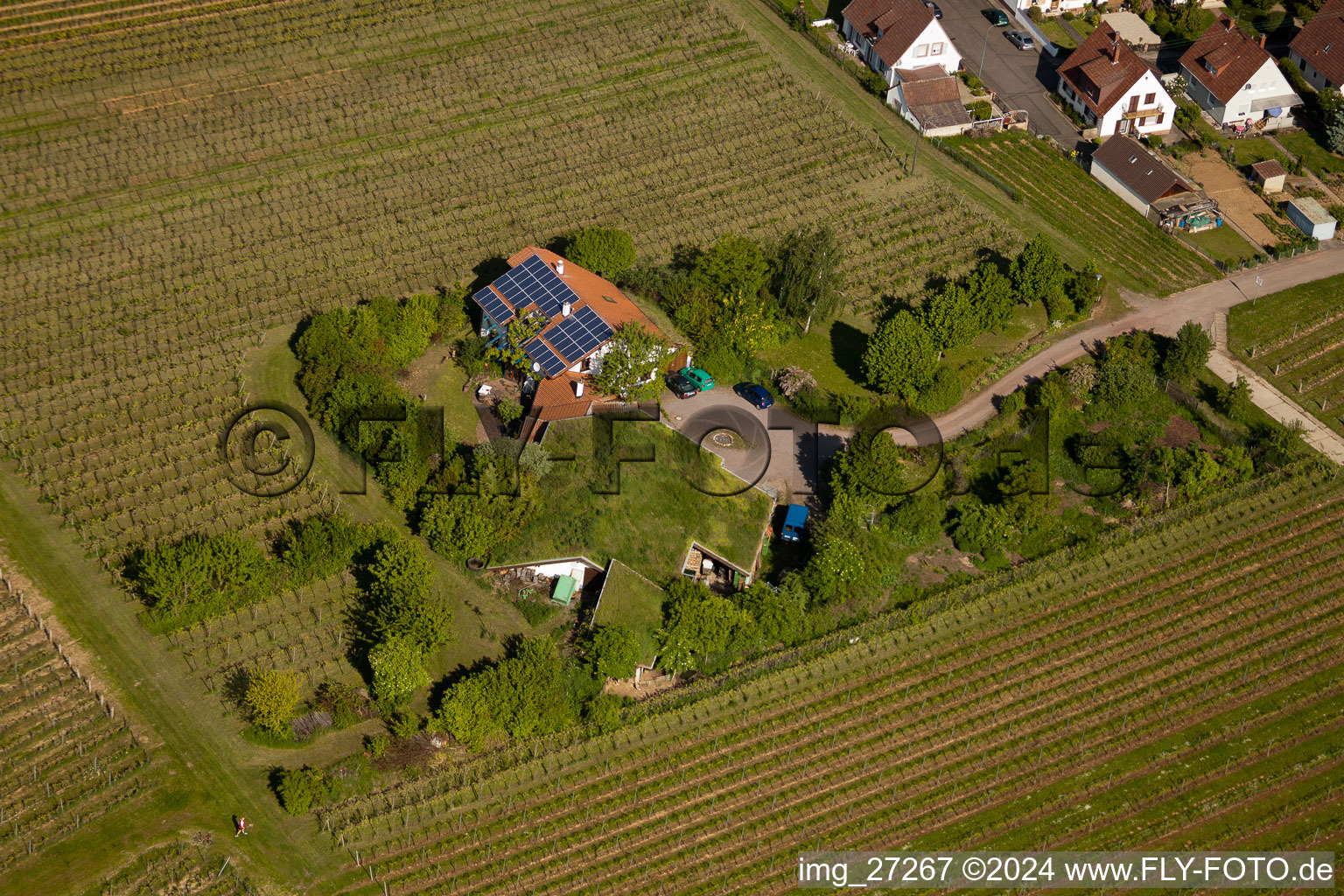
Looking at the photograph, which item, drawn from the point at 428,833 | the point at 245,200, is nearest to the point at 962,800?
the point at 428,833

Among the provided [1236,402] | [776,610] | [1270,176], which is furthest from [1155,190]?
[776,610]

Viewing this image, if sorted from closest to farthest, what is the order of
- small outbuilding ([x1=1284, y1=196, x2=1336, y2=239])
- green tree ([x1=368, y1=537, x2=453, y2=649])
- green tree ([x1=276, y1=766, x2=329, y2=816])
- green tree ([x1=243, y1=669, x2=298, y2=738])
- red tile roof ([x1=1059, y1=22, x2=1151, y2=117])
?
1. green tree ([x1=276, y1=766, x2=329, y2=816])
2. green tree ([x1=243, y1=669, x2=298, y2=738])
3. green tree ([x1=368, y1=537, x2=453, y2=649])
4. small outbuilding ([x1=1284, y1=196, x2=1336, y2=239])
5. red tile roof ([x1=1059, y1=22, x2=1151, y2=117])

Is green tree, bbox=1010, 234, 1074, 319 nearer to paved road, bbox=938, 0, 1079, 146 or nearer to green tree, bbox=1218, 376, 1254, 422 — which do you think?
green tree, bbox=1218, 376, 1254, 422

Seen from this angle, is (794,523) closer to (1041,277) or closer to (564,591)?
(564,591)

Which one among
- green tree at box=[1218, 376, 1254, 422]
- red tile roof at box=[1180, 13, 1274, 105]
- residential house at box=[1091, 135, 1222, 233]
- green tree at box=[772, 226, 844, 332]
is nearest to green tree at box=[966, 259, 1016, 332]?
green tree at box=[772, 226, 844, 332]

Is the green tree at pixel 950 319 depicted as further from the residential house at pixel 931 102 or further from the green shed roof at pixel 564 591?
the green shed roof at pixel 564 591

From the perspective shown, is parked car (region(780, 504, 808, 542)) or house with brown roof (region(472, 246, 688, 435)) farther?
house with brown roof (region(472, 246, 688, 435))
